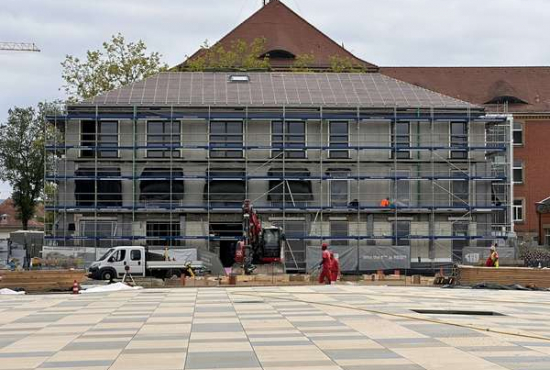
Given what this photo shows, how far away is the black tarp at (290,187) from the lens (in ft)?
182

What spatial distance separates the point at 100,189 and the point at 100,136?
339cm

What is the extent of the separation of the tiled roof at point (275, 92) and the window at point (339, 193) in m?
4.86

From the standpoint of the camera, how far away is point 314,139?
187ft

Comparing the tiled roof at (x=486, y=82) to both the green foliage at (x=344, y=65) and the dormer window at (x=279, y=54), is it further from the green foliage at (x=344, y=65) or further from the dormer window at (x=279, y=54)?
the dormer window at (x=279, y=54)

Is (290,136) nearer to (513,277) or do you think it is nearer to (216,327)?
(513,277)

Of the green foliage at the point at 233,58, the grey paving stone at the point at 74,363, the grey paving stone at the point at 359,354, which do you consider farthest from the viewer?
the green foliage at the point at 233,58

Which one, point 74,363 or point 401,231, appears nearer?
point 74,363

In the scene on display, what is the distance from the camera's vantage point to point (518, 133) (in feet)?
252

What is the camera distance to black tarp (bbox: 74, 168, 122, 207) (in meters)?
54.9

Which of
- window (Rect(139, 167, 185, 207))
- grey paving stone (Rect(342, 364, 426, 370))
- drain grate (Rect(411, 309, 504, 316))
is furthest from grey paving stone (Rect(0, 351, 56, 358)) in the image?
window (Rect(139, 167, 185, 207))

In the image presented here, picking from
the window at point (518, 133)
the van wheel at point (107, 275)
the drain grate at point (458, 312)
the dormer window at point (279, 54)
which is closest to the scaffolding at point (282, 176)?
the van wheel at point (107, 275)

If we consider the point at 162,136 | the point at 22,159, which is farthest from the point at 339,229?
the point at 22,159

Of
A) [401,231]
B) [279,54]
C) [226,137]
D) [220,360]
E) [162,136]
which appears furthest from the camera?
[279,54]

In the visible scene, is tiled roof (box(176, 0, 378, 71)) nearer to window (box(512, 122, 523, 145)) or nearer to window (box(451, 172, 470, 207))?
window (box(512, 122, 523, 145))
